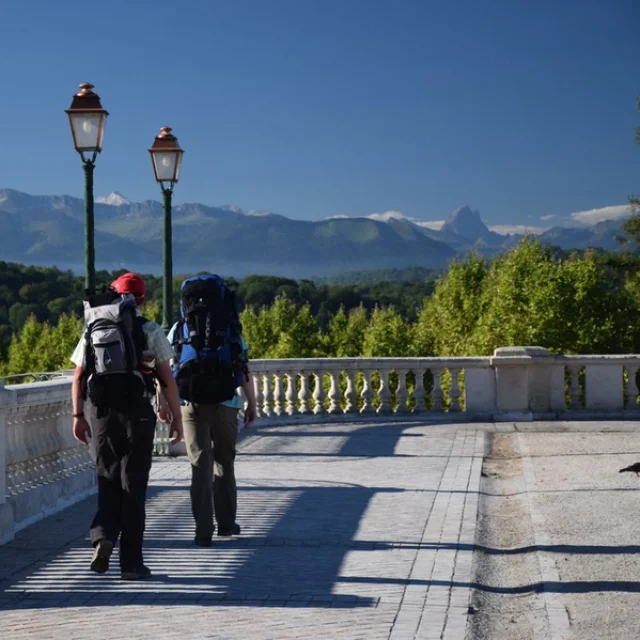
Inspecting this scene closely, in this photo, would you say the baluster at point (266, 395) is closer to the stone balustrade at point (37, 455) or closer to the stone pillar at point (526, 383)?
the stone pillar at point (526, 383)

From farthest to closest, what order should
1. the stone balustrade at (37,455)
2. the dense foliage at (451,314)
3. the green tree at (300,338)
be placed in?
the green tree at (300,338)
the dense foliage at (451,314)
the stone balustrade at (37,455)

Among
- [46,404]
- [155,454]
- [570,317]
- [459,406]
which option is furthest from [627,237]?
[46,404]

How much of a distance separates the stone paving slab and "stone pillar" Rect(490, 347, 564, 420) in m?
5.39

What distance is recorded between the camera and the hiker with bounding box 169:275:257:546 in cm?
763

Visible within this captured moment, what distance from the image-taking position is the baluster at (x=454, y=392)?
17.4 meters

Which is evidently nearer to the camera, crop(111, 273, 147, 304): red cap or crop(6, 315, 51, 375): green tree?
crop(111, 273, 147, 304): red cap

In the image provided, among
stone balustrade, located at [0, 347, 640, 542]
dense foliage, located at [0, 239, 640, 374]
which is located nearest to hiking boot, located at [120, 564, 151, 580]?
stone balustrade, located at [0, 347, 640, 542]

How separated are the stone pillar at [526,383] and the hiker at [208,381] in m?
9.55

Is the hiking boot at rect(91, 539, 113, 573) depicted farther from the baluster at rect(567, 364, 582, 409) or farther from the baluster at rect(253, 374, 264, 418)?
the baluster at rect(567, 364, 582, 409)

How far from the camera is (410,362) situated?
1736 centimetres

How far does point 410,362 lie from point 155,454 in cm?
512

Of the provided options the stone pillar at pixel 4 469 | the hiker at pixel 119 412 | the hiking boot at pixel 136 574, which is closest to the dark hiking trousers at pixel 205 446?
the hiker at pixel 119 412

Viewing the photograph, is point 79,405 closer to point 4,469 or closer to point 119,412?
point 119,412

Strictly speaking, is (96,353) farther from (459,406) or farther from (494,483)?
(459,406)
